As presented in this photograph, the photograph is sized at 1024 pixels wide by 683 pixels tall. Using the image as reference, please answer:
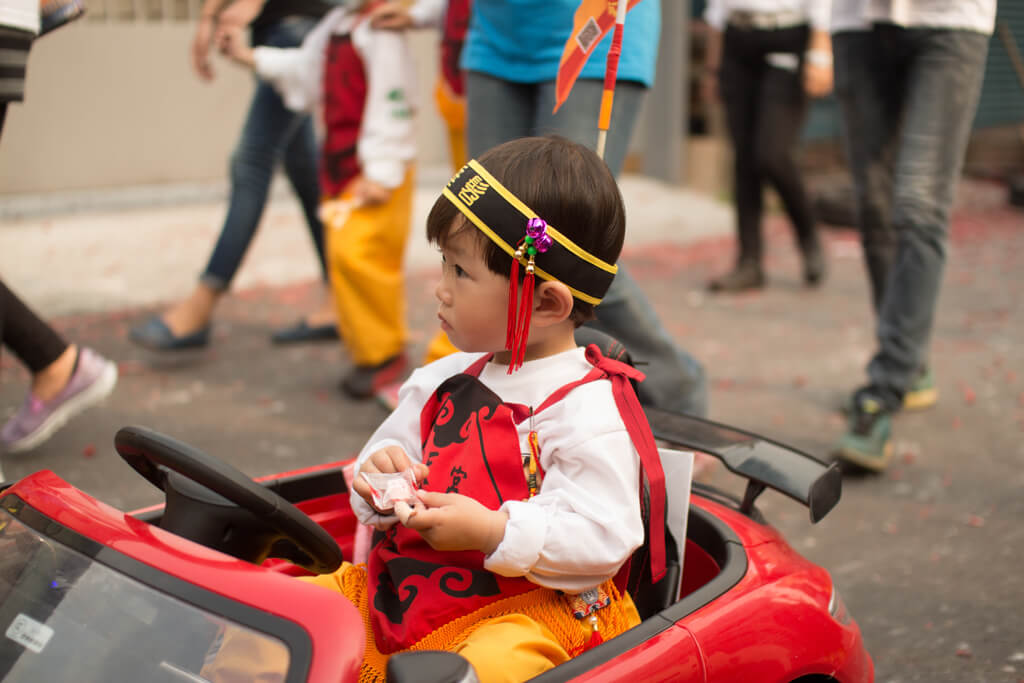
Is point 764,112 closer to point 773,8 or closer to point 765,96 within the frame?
point 765,96

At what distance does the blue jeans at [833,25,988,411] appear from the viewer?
3.27 metres

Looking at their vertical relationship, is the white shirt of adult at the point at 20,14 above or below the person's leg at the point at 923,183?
above

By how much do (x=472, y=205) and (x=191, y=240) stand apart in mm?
5227

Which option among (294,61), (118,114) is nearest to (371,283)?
(294,61)

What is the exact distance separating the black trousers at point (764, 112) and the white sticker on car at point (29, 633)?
15.2 feet

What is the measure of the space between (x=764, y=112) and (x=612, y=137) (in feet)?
9.39

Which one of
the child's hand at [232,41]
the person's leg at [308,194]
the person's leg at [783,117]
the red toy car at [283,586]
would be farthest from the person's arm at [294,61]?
the person's leg at [783,117]

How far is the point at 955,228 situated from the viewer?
25.0 ft

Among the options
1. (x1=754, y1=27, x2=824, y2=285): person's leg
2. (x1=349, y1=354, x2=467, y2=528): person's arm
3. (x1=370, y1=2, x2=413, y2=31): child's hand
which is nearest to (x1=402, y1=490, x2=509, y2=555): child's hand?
(x1=349, y1=354, x2=467, y2=528): person's arm

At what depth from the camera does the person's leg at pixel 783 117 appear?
517cm

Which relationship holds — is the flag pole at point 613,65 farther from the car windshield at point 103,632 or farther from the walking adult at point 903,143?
the walking adult at point 903,143

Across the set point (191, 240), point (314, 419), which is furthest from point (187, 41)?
point (314, 419)

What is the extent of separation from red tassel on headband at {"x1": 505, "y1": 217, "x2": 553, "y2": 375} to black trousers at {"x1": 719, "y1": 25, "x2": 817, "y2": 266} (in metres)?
3.95

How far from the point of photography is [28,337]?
3.12m
